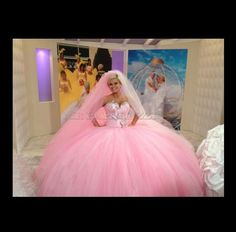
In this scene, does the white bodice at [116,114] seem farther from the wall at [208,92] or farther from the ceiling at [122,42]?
the wall at [208,92]

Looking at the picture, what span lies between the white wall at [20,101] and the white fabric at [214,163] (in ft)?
4.59

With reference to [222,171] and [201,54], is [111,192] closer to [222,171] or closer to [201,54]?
[222,171]

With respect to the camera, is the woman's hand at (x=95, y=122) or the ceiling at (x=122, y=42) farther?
the ceiling at (x=122, y=42)

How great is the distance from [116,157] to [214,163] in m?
0.58

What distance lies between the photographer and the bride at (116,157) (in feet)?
3.79

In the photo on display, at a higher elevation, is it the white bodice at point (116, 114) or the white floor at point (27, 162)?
the white bodice at point (116, 114)

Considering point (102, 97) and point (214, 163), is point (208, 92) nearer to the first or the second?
point (214, 163)

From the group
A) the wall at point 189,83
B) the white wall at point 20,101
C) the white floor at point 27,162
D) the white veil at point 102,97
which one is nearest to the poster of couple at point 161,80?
the wall at point 189,83

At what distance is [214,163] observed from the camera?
122 cm

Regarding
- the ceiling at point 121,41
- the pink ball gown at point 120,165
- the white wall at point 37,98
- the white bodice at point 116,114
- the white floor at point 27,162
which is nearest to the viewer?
the pink ball gown at point 120,165

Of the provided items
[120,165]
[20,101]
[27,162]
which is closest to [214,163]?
[120,165]

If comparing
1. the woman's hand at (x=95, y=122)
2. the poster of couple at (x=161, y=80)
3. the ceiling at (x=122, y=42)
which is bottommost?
the woman's hand at (x=95, y=122)

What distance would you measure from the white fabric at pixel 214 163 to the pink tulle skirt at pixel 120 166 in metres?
0.06

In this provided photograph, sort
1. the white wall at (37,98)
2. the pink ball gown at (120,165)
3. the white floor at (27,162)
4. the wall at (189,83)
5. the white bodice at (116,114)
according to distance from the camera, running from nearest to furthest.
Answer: the pink ball gown at (120,165), the white floor at (27,162), the white bodice at (116,114), the white wall at (37,98), the wall at (189,83)
